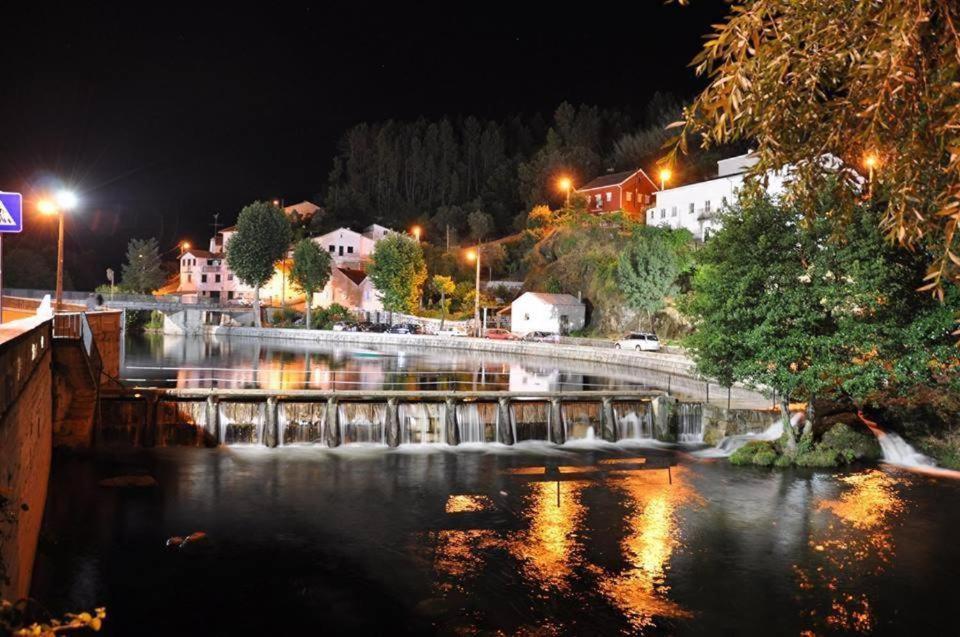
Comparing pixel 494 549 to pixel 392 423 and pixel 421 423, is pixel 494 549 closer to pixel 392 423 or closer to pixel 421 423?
pixel 392 423

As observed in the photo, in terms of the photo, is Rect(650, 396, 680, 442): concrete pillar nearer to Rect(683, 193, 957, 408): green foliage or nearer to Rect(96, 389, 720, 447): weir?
Rect(96, 389, 720, 447): weir

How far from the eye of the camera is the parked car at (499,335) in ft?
231

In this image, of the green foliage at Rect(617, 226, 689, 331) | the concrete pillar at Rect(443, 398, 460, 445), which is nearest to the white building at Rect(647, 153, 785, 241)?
the green foliage at Rect(617, 226, 689, 331)

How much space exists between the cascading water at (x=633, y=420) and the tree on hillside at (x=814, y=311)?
15.0 feet

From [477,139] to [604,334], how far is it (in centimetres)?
8100

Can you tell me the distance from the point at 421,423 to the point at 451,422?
1.21 m

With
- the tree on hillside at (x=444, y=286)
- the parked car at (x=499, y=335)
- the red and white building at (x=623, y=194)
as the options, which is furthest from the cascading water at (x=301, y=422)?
the red and white building at (x=623, y=194)

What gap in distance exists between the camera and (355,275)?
10125 centimetres

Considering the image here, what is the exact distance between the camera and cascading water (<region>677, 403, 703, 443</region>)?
30438 mm

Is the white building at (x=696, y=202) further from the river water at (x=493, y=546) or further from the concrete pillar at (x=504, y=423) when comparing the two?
the river water at (x=493, y=546)

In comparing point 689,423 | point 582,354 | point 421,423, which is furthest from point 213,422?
point 582,354

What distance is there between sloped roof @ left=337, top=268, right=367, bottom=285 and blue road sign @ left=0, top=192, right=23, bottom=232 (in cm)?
8723

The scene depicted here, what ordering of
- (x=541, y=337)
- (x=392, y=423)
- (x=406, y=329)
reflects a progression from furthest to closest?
(x=406, y=329), (x=541, y=337), (x=392, y=423)

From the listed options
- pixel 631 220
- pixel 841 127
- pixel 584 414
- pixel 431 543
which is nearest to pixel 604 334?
Result: pixel 631 220
